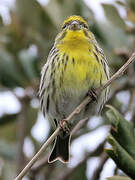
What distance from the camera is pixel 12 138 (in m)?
5.41

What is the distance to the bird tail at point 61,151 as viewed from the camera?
406cm

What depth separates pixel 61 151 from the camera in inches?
163

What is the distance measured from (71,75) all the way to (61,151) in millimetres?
721

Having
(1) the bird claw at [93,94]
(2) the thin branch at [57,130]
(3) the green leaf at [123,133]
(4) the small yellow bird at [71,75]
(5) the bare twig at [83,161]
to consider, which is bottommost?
(3) the green leaf at [123,133]

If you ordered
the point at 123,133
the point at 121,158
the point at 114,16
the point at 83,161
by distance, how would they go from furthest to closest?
1. the point at 114,16
2. the point at 83,161
3. the point at 123,133
4. the point at 121,158

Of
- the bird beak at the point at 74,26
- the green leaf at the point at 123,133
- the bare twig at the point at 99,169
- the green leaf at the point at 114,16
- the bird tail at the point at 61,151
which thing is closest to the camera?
the green leaf at the point at 123,133

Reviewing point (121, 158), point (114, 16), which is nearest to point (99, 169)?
point (121, 158)

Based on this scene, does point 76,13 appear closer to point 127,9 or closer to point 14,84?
point 127,9

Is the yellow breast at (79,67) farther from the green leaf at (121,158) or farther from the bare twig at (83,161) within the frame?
the green leaf at (121,158)

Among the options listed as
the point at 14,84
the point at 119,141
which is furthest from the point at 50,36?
the point at 119,141

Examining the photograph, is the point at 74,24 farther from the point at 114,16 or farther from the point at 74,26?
the point at 114,16

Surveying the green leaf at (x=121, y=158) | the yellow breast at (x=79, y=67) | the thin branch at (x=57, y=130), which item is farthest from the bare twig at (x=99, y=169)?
the green leaf at (x=121, y=158)

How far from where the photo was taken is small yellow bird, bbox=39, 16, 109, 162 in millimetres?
3939

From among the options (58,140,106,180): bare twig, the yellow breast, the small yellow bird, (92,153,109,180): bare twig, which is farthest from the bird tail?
the yellow breast
